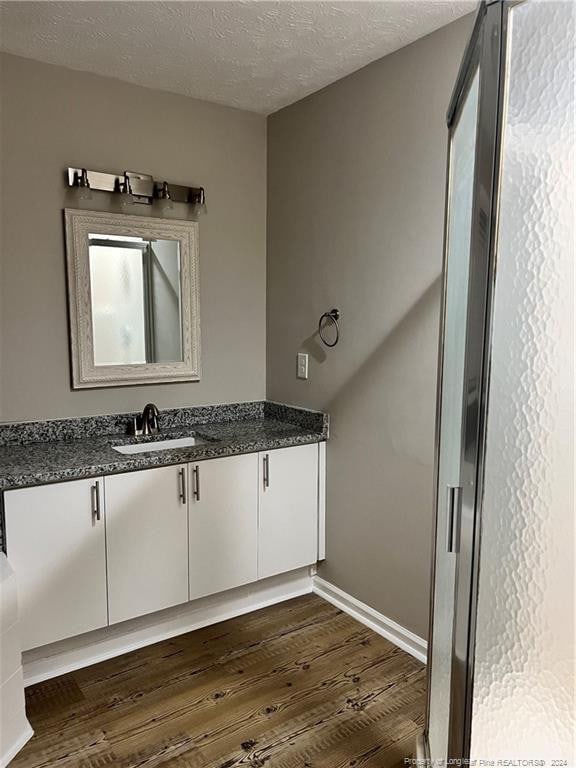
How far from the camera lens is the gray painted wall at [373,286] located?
2279mm

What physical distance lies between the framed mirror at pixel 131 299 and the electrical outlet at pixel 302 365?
521mm

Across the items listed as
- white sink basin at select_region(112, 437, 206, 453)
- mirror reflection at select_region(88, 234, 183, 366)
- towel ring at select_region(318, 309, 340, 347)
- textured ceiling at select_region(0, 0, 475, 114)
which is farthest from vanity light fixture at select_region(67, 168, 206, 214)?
white sink basin at select_region(112, 437, 206, 453)

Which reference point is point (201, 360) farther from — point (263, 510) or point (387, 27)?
point (387, 27)

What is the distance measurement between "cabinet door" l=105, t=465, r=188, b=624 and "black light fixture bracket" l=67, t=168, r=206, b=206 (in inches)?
50.9

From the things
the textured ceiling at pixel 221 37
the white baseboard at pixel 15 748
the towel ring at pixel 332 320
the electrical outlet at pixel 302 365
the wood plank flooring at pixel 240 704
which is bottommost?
the wood plank flooring at pixel 240 704

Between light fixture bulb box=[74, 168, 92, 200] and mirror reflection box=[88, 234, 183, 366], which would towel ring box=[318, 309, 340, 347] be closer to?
mirror reflection box=[88, 234, 183, 366]

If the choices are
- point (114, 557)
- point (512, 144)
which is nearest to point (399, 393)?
point (114, 557)

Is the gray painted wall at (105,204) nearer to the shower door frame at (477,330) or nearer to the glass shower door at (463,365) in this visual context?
the glass shower door at (463,365)

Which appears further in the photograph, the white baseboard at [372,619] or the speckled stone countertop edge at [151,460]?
the white baseboard at [372,619]

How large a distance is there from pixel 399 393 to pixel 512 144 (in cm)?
154

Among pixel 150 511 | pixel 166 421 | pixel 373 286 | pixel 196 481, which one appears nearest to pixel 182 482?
pixel 196 481

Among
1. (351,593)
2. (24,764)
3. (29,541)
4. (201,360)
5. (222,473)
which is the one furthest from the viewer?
(201,360)

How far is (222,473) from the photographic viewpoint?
8.45 ft

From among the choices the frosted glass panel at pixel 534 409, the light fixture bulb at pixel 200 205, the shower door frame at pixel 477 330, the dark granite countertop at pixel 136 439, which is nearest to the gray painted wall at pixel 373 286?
the dark granite countertop at pixel 136 439
